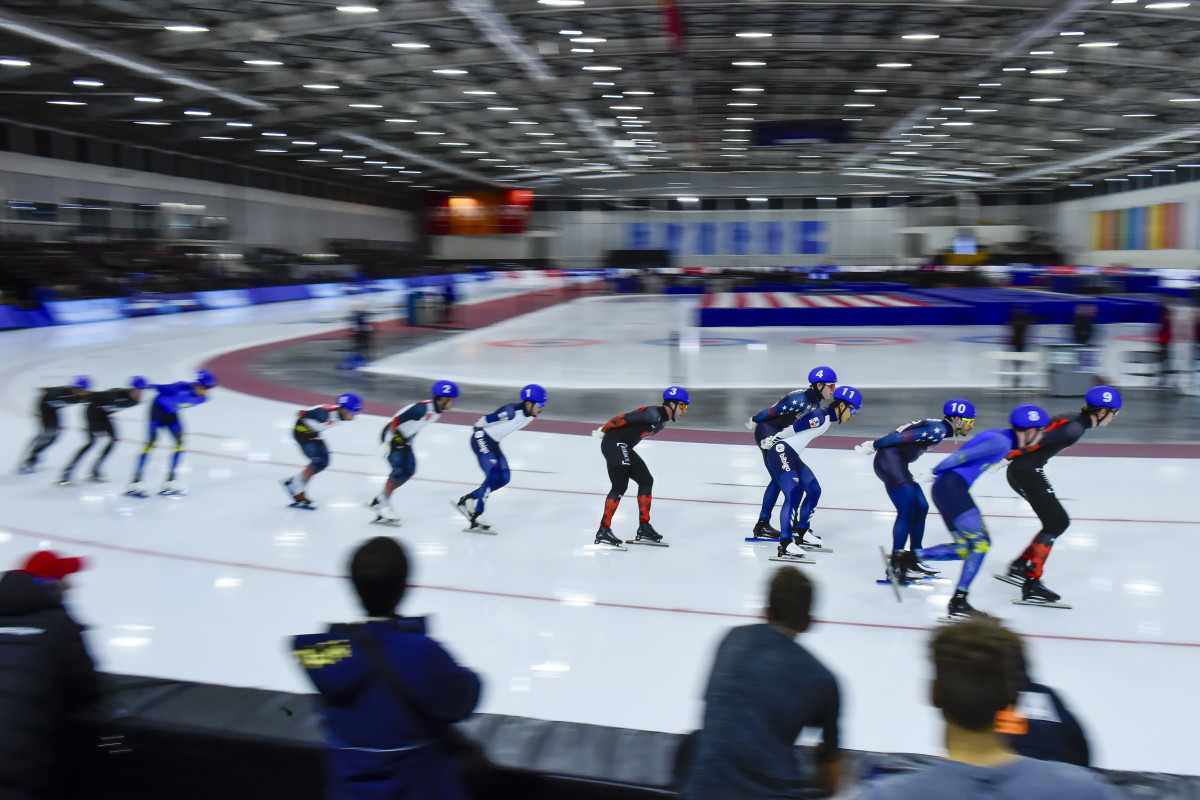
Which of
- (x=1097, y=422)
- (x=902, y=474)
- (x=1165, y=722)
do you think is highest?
(x=1097, y=422)

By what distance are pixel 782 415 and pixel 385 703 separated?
433 cm

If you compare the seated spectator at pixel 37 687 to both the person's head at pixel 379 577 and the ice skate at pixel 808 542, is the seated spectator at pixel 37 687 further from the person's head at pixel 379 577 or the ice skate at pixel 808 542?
the ice skate at pixel 808 542

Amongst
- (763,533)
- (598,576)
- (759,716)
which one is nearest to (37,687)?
(759,716)

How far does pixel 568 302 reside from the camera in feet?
108

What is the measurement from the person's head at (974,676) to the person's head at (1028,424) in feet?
11.7

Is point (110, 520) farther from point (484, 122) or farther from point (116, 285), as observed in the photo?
point (484, 122)

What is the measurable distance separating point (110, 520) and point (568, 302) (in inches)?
1052

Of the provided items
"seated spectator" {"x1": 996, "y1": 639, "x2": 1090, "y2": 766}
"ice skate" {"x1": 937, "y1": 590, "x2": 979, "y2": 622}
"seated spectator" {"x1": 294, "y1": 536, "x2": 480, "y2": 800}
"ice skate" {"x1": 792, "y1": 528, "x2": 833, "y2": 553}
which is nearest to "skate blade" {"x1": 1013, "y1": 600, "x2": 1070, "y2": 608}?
"ice skate" {"x1": 937, "y1": 590, "x2": 979, "y2": 622}

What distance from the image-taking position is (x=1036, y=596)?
506cm

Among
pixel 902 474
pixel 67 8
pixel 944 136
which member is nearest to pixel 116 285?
pixel 67 8

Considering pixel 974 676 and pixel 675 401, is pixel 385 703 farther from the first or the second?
pixel 675 401

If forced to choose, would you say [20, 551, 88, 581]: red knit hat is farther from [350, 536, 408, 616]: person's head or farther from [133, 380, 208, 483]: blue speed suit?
[133, 380, 208, 483]: blue speed suit

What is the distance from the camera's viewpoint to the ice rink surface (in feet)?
13.3

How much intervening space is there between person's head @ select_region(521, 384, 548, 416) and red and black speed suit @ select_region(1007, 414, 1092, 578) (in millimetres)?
2854
